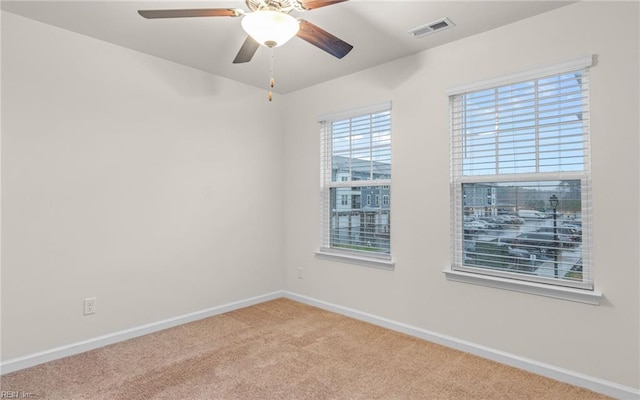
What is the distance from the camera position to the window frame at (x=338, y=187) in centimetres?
344

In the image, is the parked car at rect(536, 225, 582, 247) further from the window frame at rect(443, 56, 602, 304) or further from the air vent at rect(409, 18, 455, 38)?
the air vent at rect(409, 18, 455, 38)

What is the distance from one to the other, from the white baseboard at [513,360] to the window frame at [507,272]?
50 centimetres

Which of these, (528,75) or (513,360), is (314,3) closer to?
(528,75)

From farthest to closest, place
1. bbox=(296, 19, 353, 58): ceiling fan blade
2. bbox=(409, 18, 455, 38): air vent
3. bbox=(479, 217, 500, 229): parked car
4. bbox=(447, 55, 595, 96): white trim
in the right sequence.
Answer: bbox=(479, 217, 500, 229): parked car, bbox=(409, 18, 455, 38): air vent, bbox=(447, 55, 595, 96): white trim, bbox=(296, 19, 353, 58): ceiling fan blade

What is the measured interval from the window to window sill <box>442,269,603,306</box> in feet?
2.54

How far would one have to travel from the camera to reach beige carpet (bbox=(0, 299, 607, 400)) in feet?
7.35

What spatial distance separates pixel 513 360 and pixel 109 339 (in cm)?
320

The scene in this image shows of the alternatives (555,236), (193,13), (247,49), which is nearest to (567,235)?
(555,236)

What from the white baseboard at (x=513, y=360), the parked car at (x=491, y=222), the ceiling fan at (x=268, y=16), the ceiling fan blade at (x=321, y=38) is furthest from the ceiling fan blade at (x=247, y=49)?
the white baseboard at (x=513, y=360)

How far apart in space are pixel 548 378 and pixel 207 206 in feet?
10.5

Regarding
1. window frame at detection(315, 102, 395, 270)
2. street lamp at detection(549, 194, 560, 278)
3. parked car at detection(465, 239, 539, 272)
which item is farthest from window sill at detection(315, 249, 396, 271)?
street lamp at detection(549, 194, 560, 278)

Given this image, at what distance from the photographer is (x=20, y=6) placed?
94.5 inches

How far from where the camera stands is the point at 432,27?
2.66 metres

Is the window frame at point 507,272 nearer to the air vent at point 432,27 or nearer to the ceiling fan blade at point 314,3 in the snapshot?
the air vent at point 432,27
